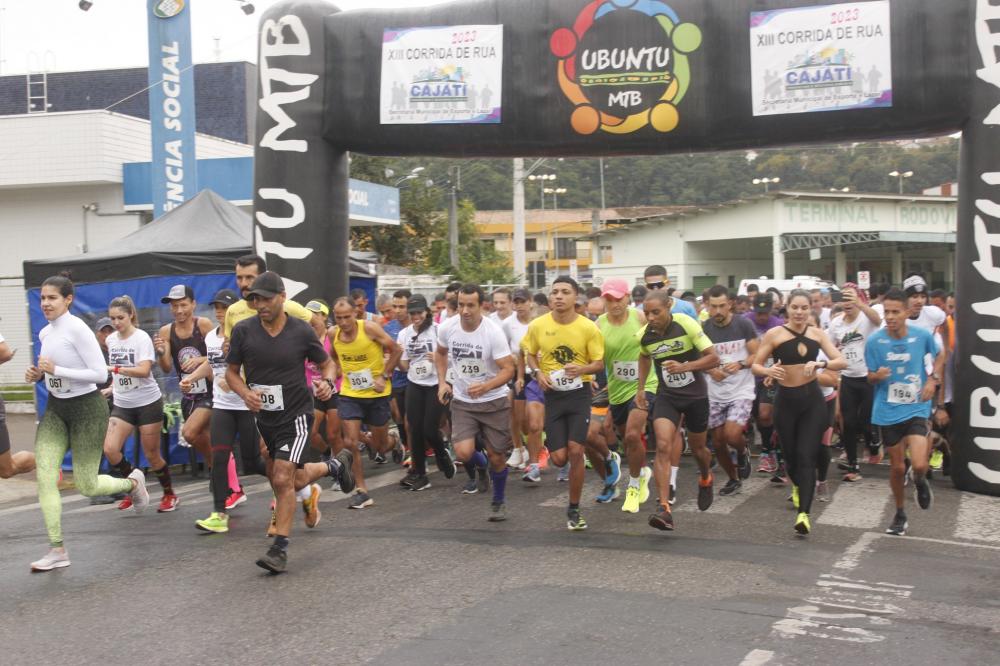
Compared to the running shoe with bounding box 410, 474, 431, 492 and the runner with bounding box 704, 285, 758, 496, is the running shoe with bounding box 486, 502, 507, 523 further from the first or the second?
the runner with bounding box 704, 285, 758, 496

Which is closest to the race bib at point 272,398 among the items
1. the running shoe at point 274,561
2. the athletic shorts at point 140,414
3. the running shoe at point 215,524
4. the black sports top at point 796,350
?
the running shoe at point 274,561

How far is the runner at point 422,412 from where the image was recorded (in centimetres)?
1059

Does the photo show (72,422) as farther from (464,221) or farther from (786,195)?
(464,221)

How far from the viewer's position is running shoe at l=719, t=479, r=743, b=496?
33.9 feet

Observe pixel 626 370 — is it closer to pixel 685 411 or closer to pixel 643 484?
pixel 643 484

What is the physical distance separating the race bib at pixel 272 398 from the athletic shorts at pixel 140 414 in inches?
109

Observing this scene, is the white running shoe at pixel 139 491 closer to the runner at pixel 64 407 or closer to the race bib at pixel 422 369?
the runner at pixel 64 407

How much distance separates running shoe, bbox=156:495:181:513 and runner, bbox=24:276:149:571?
1867 mm

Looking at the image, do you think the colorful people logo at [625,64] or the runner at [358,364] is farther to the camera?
the colorful people logo at [625,64]

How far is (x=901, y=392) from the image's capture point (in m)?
8.60

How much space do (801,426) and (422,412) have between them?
3814 millimetres

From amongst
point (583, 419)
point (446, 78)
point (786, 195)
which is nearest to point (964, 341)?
point (583, 419)

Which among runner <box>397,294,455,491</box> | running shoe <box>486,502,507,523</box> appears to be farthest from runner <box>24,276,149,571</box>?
runner <box>397,294,455,491</box>

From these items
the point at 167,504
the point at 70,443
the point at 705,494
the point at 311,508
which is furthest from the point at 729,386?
the point at 70,443
